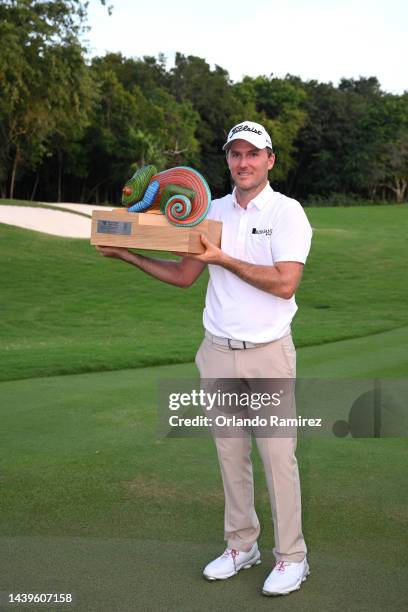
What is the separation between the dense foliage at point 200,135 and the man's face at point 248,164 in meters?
32.2

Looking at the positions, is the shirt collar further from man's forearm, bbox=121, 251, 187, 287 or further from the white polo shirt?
man's forearm, bbox=121, 251, 187, 287

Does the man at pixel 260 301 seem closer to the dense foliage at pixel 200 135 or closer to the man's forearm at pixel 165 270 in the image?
the man's forearm at pixel 165 270

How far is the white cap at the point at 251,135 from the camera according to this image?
3.47 metres

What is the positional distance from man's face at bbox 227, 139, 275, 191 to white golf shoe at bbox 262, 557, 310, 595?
155 cm

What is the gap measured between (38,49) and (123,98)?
94.8ft

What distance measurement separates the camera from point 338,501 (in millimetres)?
4512

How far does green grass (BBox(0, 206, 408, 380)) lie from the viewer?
10.7m

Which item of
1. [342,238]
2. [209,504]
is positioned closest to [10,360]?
[209,504]

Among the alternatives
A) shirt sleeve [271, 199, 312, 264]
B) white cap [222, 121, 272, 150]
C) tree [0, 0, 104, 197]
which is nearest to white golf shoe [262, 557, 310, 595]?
shirt sleeve [271, 199, 312, 264]

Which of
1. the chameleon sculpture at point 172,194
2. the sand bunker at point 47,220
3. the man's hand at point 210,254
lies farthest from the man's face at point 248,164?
the sand bunker at point 47,220

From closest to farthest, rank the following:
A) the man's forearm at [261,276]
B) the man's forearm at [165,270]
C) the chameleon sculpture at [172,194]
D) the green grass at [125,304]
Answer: the man's forearm at [261,276] < the chameleon sculpture at [172,194] < the man's forearm at [165,270] < the green grass at [125,304]

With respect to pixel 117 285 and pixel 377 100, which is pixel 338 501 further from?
pixel 377 100

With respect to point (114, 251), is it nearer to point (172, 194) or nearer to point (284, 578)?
point (172, 194)

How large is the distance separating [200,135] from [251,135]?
221 ft
